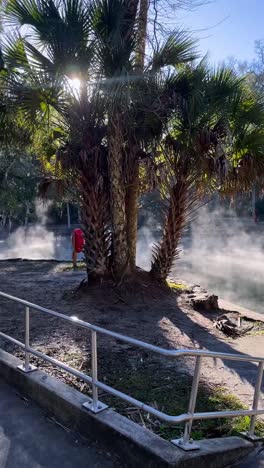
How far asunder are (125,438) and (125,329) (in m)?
3.64

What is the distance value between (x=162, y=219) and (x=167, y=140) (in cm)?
195

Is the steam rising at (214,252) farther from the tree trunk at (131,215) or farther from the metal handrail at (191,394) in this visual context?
the metal handrail at (191,394)

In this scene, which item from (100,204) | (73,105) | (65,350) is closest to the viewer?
(65,350)

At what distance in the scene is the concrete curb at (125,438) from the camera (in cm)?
255

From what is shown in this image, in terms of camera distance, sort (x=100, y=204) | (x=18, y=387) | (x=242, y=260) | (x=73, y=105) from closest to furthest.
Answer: (x=18, y=387) < (x=73, y=105) < (x=100, y=204) < (x=242, y=260)

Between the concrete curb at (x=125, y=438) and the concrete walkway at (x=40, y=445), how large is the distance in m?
0.08

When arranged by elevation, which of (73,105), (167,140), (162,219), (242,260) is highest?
(73,105)

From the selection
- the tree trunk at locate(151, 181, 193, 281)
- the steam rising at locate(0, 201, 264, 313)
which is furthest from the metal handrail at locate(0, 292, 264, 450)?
the steam rising at locate(0, 201, 264, 313)

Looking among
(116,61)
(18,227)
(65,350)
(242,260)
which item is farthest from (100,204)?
(18,227)

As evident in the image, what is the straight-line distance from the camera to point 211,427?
136 inches

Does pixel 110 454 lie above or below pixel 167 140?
below

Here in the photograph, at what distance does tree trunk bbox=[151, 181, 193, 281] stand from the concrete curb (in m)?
5.50

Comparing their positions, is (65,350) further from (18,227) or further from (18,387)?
(18,227)

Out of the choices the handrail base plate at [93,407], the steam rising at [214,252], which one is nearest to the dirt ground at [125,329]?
the handrail base plate at [93,407]
